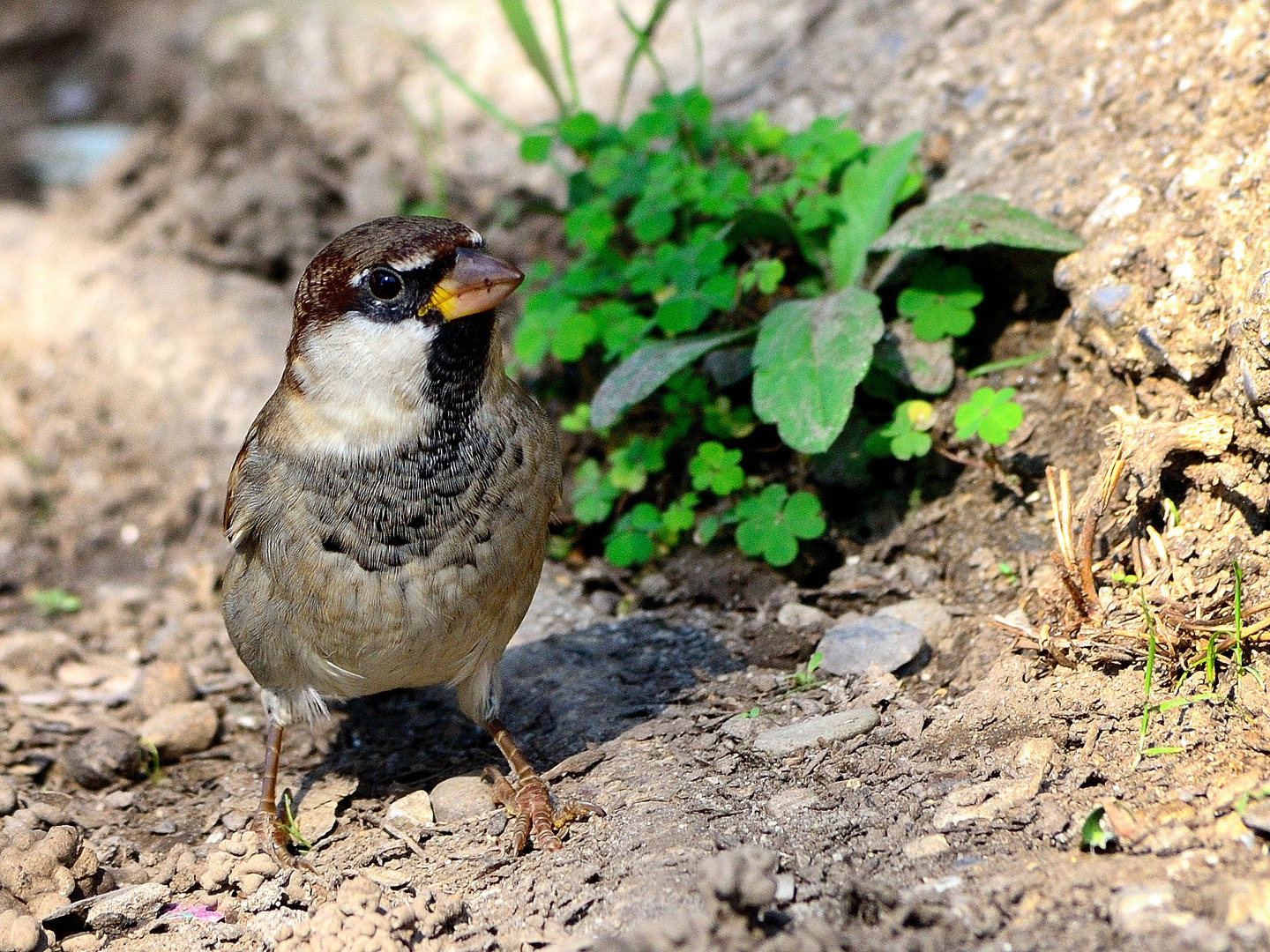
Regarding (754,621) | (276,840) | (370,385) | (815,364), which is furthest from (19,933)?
(815,364)

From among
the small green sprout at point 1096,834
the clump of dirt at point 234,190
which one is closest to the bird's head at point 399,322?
the small green sprout at point 1096,834

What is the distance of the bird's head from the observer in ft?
11.0

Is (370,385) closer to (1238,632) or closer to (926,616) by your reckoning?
(926,616)

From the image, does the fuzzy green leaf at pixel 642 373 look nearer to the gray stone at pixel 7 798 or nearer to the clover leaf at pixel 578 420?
the clover leaf at pixel 578 420

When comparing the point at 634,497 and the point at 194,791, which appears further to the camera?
the point at 634,497

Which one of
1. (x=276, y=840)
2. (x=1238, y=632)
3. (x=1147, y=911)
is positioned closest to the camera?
(x=1147, y=911)

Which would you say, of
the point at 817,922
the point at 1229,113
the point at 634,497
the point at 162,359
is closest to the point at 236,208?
the point at 162,359

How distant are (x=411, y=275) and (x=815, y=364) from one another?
136 centimetres

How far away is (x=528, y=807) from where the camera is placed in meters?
3.56

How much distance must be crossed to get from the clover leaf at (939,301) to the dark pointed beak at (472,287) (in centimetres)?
159

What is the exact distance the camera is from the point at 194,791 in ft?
13.7

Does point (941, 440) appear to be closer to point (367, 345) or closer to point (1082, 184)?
point (1082, 184)

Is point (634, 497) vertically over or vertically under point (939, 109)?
under

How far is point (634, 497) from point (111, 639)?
2.13 meters
